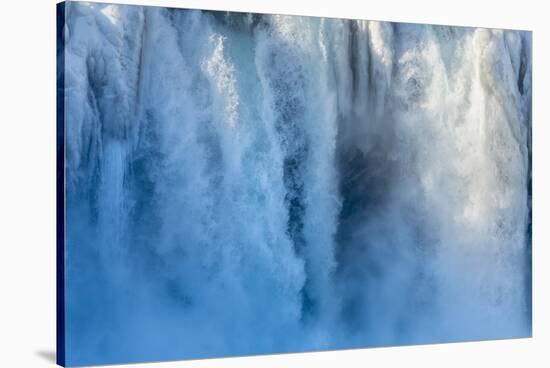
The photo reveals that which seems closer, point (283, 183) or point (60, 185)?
point (60, 185)

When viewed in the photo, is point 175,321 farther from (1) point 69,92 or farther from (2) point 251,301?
(1) point 69,92

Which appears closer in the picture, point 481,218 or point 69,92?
point 69,92

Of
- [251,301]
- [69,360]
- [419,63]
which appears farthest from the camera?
[419,63]

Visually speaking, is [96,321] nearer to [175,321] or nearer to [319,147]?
[175,321]

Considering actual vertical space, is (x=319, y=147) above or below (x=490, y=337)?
above

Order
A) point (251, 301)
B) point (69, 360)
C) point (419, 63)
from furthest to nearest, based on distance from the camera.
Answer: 1. point (419, 63)
2. point (251, 301)
3. point (69, 360)

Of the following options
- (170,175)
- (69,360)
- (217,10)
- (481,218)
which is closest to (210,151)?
(170,175)

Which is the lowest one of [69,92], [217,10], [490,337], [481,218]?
[490,337]
